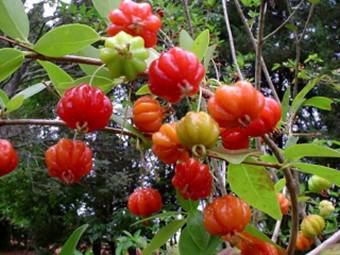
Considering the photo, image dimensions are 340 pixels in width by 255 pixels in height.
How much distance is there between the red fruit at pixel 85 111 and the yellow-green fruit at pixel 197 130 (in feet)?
0.38

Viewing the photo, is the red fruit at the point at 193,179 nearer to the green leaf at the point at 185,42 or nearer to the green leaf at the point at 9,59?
the green leaf at the point at 185,42

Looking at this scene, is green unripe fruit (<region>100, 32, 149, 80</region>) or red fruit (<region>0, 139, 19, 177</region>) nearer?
green unripe fruit (<region>100, 32, 149, 80</region>)

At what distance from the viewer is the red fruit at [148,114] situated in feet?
2.18

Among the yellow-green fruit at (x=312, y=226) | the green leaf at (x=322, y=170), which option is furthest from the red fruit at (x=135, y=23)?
the yellow-green fruit at (x=312, y=226)

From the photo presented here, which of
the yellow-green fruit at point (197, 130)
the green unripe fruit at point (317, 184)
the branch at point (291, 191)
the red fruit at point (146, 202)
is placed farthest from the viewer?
the green unripe fruit at point (317, 184)

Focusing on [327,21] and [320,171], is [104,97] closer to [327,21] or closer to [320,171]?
[320,171]

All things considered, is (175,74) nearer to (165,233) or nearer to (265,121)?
(265,121)

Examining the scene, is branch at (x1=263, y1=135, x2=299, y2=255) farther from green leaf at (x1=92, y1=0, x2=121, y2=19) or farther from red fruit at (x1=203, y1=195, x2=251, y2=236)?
green leaf at (x1=92, y1=0, x2=121, y2=19)

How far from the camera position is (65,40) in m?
0.61

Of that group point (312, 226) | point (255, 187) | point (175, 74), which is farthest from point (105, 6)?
point (312, 226)

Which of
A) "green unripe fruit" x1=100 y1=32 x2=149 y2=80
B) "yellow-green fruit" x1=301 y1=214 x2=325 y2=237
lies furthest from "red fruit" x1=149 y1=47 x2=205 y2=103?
"yellow-green fruit" x1=301 y1=214 x2=325 y2=237

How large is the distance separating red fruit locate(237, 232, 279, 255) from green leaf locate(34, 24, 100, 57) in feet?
1.24

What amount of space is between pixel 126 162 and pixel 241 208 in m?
7.86

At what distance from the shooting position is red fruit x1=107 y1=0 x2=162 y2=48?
0.65 metres
